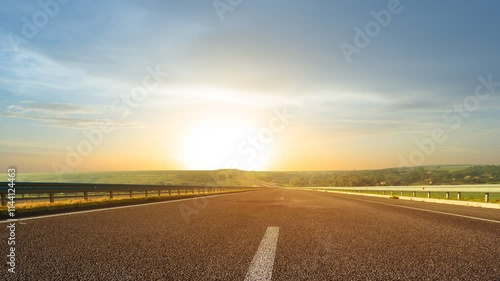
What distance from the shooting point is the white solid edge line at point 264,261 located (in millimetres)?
3619

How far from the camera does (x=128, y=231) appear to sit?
23.1 feet

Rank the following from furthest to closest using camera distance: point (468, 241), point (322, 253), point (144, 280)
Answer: point (468, 241) → point (322, 253) → point (144, 280)

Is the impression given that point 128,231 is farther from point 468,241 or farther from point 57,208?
point 57,208

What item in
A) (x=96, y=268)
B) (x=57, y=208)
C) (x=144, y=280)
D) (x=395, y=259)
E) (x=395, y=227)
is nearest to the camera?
(x=144, y=280)

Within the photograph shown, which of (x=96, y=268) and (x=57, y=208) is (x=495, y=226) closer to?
(x=96, y=268)

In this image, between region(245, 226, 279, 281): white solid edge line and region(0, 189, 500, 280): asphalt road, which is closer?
region(245, 226, 279, 281): white solid edge line

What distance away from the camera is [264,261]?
169 inches

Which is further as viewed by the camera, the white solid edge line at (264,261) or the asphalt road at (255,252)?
the asphalt road at (255,252)

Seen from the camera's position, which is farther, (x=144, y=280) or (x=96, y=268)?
(x=96, y=268)

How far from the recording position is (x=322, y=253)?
15.8 feet

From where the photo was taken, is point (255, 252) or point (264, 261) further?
point (255, 252)

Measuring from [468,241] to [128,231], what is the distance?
216 inches

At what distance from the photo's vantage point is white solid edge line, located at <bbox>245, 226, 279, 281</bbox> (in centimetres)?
362

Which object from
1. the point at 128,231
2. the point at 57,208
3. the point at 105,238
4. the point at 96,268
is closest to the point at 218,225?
the point at 128,231
